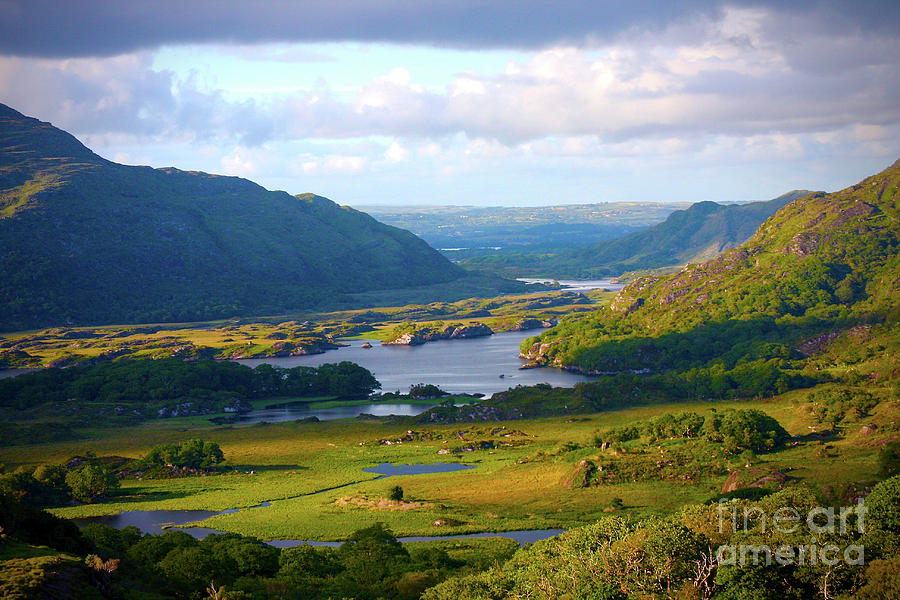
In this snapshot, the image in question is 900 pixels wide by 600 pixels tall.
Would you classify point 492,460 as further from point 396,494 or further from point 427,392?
point 427,392

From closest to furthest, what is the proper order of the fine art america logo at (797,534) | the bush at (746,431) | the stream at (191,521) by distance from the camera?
1. the fine art america logo at (797,534)
2. the stream at (191,521)
3. the bush at (746,431)

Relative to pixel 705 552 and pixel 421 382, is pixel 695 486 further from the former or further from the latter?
pixel 421 382

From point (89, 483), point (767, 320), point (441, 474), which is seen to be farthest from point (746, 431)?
point (767, 320)

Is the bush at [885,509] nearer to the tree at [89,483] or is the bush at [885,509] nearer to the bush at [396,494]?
the bush at [396,494]

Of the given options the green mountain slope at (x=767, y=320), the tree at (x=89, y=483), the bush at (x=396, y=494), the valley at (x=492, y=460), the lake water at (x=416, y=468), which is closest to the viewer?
the valley at (x=492, y=460)

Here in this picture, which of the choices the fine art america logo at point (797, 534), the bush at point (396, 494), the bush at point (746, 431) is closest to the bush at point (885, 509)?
the fine art america logo at point (797, 534)

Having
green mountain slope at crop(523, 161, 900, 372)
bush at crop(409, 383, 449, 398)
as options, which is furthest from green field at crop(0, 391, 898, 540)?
green mountain slope at crop(523, 161, 900, 372)

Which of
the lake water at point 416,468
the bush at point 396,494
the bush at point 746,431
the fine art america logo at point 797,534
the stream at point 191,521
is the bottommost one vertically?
the lake water at point 416,468

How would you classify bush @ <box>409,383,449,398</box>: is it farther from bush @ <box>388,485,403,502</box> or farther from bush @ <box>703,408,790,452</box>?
bush @ <box>388,485,403,502</box>
